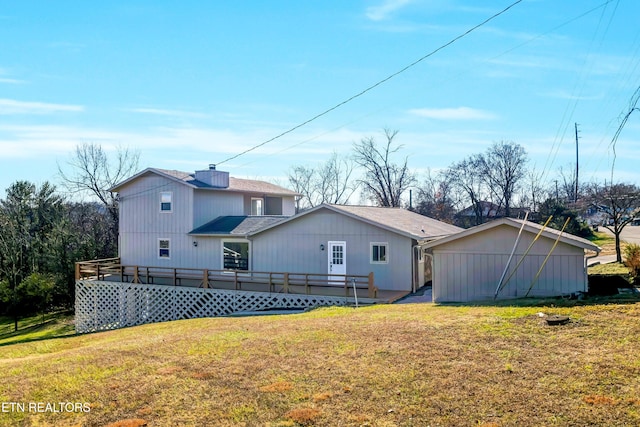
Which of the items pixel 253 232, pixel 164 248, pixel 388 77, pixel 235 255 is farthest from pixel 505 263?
pixel 164 248

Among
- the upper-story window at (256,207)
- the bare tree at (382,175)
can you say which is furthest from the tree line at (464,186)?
the upper-story window at (256,207)

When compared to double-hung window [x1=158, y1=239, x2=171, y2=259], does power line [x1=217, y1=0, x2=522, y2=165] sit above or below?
above

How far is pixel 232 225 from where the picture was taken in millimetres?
23422

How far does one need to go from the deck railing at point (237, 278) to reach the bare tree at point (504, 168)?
30.1 meters

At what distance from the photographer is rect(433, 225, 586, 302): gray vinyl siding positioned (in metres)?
13.5

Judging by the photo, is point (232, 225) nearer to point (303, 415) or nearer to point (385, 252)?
point (385, 252)

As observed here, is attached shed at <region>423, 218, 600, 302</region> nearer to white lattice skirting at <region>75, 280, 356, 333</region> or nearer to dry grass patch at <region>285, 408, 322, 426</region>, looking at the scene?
white lattice skirting at <region>75, 280, 356, 333</region>

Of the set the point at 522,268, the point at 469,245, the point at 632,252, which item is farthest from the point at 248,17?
the point at 632,252

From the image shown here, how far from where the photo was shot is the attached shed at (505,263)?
1348 cm

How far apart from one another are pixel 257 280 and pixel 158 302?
14.6ft

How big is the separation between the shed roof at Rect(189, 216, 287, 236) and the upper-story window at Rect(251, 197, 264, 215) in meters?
2.84

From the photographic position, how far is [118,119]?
86.6ft

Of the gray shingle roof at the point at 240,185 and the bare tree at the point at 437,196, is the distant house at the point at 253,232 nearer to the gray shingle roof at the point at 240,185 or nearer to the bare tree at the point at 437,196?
the gray shingle roof at the point at 240,185

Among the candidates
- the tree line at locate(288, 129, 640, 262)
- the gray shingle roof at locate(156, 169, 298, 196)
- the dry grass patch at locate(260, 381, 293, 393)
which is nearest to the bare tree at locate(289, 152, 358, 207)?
the tree line at locate(288, 129, 640, 262)
